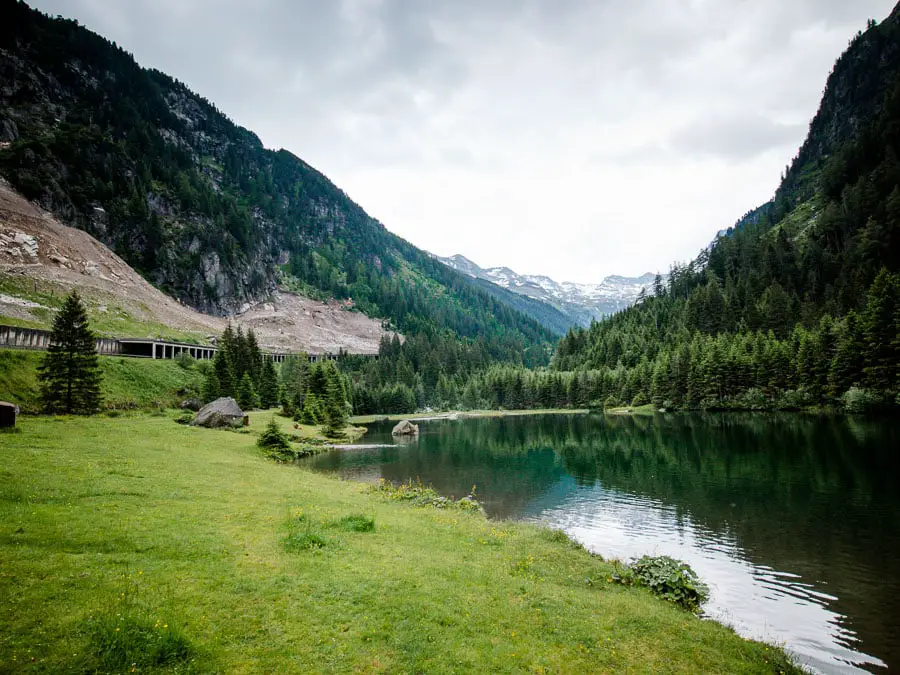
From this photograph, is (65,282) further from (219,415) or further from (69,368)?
(219,415)

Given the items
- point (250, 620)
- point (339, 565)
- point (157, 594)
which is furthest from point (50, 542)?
point (339, 565)

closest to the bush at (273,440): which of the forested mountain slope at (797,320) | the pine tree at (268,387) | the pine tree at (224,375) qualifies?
the pine tree at (224,375)

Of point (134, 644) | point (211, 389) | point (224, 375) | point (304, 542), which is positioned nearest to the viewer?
point (134, 644)

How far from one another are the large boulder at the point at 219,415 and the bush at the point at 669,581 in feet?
182

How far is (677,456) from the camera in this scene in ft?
180

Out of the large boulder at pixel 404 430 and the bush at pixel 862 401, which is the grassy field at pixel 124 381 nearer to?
the large boulder at pixel 404 430

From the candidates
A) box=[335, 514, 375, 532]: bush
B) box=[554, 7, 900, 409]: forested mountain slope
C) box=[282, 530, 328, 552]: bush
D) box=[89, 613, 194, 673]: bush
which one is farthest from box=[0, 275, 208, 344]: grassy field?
box=[554, 7, 900, 409]: forested mountain slope

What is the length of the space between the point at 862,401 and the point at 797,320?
5975 centimetres

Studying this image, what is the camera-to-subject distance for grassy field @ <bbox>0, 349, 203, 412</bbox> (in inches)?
1986

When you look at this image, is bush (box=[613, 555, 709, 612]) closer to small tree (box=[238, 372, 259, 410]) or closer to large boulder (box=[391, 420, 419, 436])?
large boulder (box=[391, 420, 419, 436])

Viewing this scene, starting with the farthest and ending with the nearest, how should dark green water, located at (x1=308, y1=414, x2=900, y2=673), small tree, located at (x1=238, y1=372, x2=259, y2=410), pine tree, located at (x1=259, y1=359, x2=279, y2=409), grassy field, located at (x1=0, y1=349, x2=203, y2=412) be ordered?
pine tree, located at (x1=259, y1=359, x2=279, y2=409) < small tree, located at (x1=238, y1=372, x2=259, y2=410) < grassy field, located at (x1=0, y1=349, x2=203, y2=412) < dark green water, located at (x1=308, y1=414, x2=900, y2=673)

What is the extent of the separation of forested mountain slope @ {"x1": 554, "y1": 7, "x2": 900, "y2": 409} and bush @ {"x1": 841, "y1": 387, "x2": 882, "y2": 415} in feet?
0.61

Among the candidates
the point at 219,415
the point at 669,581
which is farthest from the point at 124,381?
the point at 669,581

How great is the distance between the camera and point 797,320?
127 m
